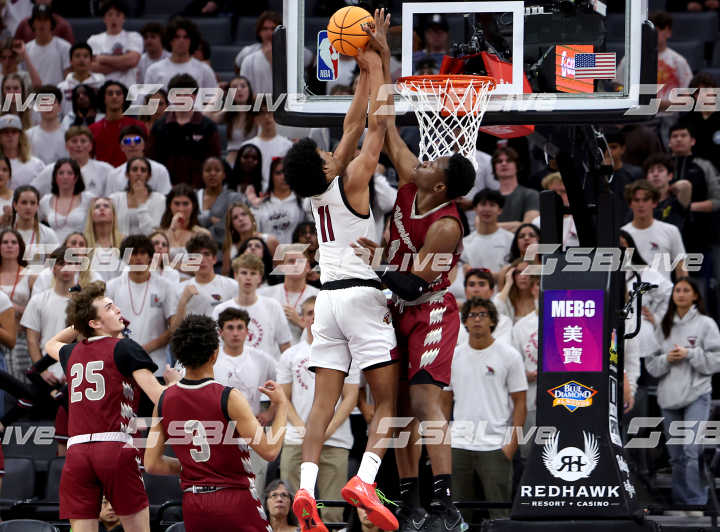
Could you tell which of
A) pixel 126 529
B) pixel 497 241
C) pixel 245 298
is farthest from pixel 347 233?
pixel 497 241

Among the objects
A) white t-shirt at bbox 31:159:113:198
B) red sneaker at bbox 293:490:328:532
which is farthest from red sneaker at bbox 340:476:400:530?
white t-shirt at bbox 31:159:113:198

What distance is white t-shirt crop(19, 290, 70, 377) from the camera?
431 inches

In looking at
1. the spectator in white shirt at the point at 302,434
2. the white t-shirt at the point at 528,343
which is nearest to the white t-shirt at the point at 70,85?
the spectator in white shirt at the point at 302,434

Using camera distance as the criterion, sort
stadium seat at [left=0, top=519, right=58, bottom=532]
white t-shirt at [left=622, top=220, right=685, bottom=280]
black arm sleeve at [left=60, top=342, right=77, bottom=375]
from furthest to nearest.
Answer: white t-shirt at [left=622, top=220, right=685, bottom=280] → stadium seat at [left=0, top=519, right=58, bottom=532] → black arm sleeve at [left=60, top=342, right=77, bottom=375]

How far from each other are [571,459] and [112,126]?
7422 millimetres

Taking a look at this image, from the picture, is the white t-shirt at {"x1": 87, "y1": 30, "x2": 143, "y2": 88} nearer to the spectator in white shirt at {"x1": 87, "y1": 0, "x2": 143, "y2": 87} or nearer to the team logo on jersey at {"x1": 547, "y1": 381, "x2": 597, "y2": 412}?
the spectator in white shirt at {"x1": 87, "y1": 0, "x2": 143, "y2": 87}

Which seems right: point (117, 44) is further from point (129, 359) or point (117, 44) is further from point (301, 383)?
point (129, 359)

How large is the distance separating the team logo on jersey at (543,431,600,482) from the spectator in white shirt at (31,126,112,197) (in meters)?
6.34

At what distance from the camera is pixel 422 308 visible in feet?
23.6

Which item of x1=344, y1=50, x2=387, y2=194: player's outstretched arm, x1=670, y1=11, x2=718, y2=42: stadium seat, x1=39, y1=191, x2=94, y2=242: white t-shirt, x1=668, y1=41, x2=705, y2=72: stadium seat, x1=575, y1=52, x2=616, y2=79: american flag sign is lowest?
x1=39, y1=191, x2=94, y2=242: white t-shirt

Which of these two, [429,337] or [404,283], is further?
[429,337]

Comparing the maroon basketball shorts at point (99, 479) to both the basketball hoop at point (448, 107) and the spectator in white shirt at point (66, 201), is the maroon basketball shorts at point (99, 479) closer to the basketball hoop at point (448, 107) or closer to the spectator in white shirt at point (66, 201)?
the basketball hoop at point (448, 107)

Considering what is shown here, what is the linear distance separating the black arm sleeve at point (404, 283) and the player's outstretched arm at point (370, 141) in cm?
52

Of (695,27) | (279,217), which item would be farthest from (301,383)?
(695,27)
